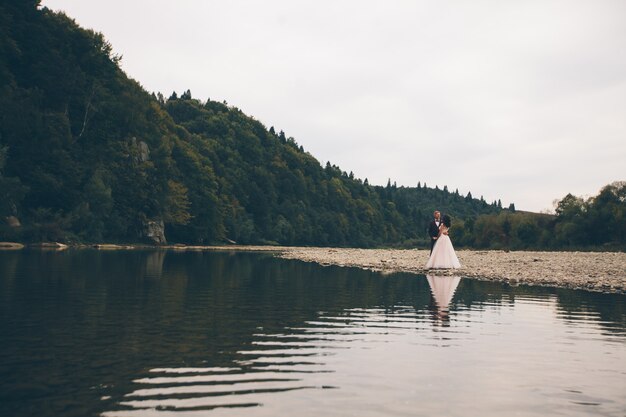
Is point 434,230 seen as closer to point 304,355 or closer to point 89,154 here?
point 304,355

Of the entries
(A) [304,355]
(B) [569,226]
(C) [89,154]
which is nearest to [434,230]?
(A) [304,355]

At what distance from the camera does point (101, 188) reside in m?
80.3

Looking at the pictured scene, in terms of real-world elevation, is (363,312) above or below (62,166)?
below

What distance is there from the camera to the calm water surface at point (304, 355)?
263 inches

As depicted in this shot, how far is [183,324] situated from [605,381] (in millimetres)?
8429

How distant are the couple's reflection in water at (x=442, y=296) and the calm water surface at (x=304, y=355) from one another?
0.46ft

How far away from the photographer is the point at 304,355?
9539 mm

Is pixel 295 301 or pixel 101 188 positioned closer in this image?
pixel 295 301

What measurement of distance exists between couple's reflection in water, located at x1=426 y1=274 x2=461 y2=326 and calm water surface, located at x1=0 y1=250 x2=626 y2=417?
0.14 metres

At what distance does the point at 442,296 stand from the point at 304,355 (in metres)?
10.8

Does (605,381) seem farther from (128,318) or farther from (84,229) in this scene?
(84,229)

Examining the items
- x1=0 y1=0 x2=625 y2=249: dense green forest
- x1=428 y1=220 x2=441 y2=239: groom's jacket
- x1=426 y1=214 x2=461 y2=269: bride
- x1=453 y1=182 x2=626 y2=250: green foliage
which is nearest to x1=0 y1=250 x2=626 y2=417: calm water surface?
x1=426 y1=214 x2=461 y2=269: bride

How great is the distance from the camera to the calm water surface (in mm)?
6676

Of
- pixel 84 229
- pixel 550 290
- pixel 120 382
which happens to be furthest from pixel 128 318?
pixel 84 229
